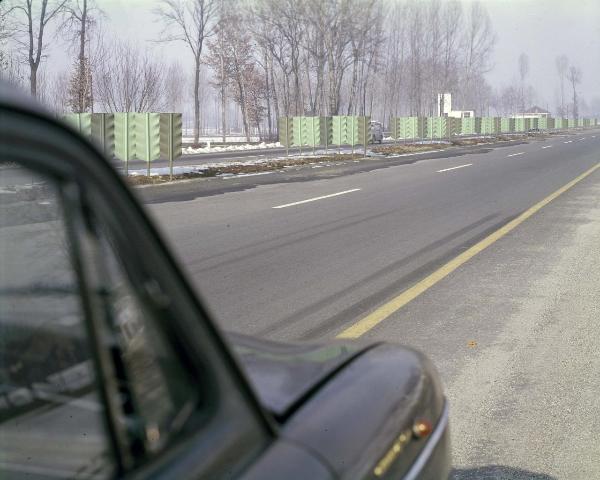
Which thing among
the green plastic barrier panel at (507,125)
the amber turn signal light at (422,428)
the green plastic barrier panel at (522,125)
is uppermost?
the green plastic barrier panel at (522,125)

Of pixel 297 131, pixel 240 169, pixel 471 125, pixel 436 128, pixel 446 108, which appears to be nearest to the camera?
pixel 240 169

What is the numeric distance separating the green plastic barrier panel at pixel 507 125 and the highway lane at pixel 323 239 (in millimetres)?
51079

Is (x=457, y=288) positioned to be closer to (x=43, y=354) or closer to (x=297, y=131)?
(x=43, y=354)

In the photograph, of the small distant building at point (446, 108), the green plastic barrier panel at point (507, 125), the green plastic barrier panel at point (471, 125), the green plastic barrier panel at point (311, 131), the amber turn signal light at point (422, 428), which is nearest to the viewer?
the amber turn signal light at point (422, 428)

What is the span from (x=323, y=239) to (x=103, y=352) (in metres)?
8.06

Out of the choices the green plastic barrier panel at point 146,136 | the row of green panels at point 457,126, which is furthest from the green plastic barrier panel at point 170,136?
the row of green panels at point 457,126

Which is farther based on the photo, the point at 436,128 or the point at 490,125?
the point at 490,125

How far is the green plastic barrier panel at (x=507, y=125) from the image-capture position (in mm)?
67000

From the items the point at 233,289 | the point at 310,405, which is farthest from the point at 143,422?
the point at 233,289

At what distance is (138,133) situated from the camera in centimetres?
1802

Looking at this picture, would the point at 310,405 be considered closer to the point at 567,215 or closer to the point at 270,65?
the point at 567,215

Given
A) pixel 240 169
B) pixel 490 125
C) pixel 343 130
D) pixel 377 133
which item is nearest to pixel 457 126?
pixel 377 133

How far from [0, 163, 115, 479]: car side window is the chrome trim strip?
717 mm

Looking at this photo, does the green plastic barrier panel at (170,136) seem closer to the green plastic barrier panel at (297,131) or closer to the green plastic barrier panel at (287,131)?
the green plastic barrier panel at (287,131)
